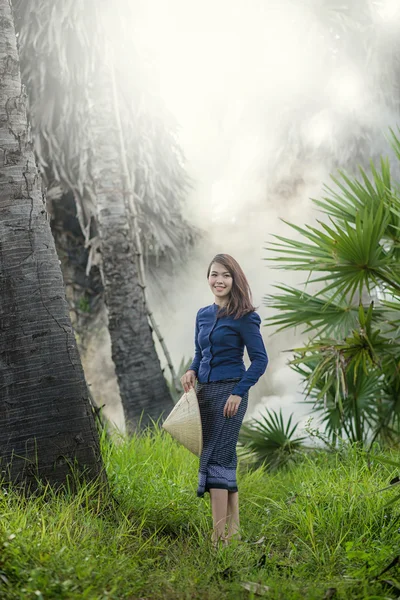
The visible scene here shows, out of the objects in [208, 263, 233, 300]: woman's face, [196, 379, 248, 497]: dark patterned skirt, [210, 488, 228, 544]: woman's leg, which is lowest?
[210, 488, 228, 544]: woman's leg

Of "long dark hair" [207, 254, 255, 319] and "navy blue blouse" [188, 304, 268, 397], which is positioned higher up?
"long dark hair" [207, 254, 255, 319]

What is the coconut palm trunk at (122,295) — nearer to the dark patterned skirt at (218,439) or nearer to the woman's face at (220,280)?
the dark patterned skirt at (218,439)

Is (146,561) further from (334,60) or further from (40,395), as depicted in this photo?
(334,60)

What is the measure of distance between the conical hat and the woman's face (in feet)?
1.87

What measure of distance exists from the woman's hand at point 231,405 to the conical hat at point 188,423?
156mm

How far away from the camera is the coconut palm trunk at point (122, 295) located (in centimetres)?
729

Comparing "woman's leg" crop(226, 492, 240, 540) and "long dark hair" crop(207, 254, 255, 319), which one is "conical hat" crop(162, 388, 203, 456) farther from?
"long dark hair" crop(207, 254, 255, 319)

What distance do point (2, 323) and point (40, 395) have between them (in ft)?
1.44

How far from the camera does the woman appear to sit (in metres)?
3.84

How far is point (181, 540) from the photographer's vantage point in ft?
12.7

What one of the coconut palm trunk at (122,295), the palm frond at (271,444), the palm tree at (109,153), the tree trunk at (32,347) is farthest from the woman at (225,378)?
the palm tree at (109,153)

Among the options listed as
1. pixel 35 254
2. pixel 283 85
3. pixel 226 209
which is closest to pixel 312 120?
pixel 283 85

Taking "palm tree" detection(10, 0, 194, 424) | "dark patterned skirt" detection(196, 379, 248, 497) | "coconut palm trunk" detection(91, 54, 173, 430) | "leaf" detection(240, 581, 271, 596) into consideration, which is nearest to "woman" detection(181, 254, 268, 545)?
"dark patterned skirt" detection(196, 379, 248, 497)

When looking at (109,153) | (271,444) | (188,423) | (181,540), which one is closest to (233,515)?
(181,540)
